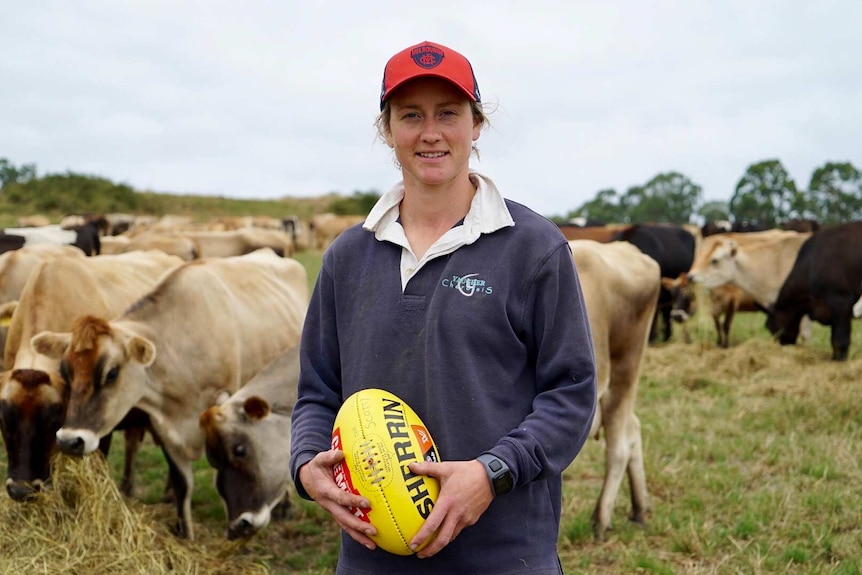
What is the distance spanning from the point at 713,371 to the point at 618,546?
18.6 feet

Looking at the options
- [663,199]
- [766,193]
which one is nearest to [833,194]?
[766,193]

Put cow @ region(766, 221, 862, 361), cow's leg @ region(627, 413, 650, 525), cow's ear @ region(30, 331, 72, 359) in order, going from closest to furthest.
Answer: cow's ear @ region(30, 331, 72, 359)
cow's leg @ region(627, 413, 650, 525)
cow @ region(766, 221, 862, 361)

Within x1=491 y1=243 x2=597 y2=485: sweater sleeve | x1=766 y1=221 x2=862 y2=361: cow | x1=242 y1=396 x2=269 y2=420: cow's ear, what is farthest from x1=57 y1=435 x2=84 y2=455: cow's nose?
x1=766 y1=221 x2=862 y2=361: cow

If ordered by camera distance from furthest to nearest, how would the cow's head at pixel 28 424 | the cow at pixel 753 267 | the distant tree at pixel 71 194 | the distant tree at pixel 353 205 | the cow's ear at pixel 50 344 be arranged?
the distant tree at pixel 353 205 < the distant tree at pixel 71 194 < the cow at pixel 753 267 < the cow's ear at pixel 50 344 < the cow's head at pixel 28 424

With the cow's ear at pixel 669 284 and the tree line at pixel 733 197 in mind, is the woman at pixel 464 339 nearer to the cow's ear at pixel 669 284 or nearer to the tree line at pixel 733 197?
the cow's ear at pixel 669 284

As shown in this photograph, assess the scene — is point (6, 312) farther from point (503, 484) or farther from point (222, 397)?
point (503, 484)

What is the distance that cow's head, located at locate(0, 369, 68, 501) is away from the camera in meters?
4.90

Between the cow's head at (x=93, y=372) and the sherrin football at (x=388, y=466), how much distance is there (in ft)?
10.7

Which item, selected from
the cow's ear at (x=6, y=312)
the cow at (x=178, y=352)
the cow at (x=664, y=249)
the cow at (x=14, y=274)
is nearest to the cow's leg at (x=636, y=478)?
the cow at (x=178, y=352)

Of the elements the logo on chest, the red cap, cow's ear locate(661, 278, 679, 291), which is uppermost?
the red cap

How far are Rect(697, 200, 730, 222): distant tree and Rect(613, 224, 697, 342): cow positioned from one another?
4598cm

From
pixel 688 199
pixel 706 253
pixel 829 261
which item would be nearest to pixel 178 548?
pixel 829 261

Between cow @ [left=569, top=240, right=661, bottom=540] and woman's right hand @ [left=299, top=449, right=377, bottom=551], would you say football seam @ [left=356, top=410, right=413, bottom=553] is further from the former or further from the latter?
cow @ [left=569, top=240, right=661, bottom=540]

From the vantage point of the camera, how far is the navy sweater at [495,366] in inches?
80.5
